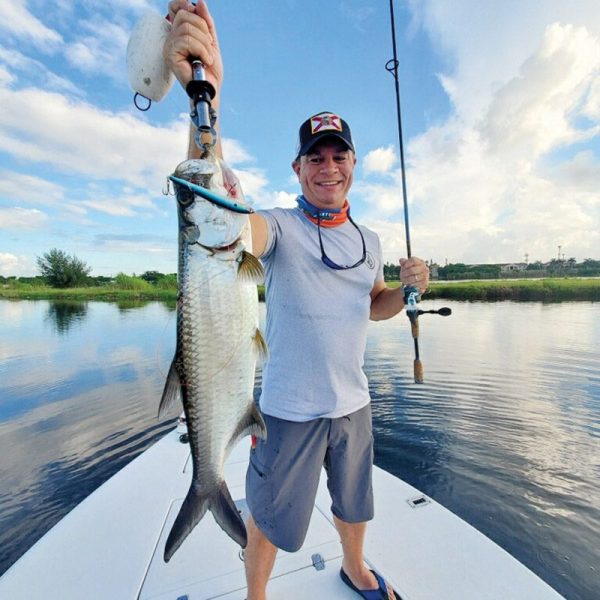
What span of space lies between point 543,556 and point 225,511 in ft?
13.1

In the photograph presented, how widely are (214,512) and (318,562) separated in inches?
49.0

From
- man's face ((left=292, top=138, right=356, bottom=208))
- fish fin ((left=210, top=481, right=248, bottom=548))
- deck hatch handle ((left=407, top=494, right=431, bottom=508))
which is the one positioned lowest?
deck hatch handle ((left=407, top=494, right=431, bottom=508))

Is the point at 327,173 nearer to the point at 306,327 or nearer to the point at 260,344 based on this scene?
Result: the point at 306,327

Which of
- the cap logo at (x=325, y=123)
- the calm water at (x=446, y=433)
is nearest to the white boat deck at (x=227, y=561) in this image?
the calm water at (x=446, y=433)

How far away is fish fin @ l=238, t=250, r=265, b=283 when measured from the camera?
5.27ft

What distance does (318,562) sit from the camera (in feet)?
8.07

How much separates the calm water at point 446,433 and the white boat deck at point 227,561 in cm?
155

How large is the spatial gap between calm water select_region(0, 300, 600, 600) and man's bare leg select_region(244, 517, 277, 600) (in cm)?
150

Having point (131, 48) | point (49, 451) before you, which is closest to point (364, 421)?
point (131, 48)

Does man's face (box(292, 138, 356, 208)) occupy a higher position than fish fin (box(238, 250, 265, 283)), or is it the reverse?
man's face (box(292, 138, 356, 208))

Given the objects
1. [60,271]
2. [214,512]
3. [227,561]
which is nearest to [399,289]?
[214,512]

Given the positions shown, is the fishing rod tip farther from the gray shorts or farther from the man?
the gray shorts

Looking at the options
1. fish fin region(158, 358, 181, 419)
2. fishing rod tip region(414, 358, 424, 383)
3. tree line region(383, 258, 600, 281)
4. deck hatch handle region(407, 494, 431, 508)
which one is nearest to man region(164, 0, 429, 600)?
fish fin region(158, 358, 181, 419)

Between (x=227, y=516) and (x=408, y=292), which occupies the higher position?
(x=408, y=292)
